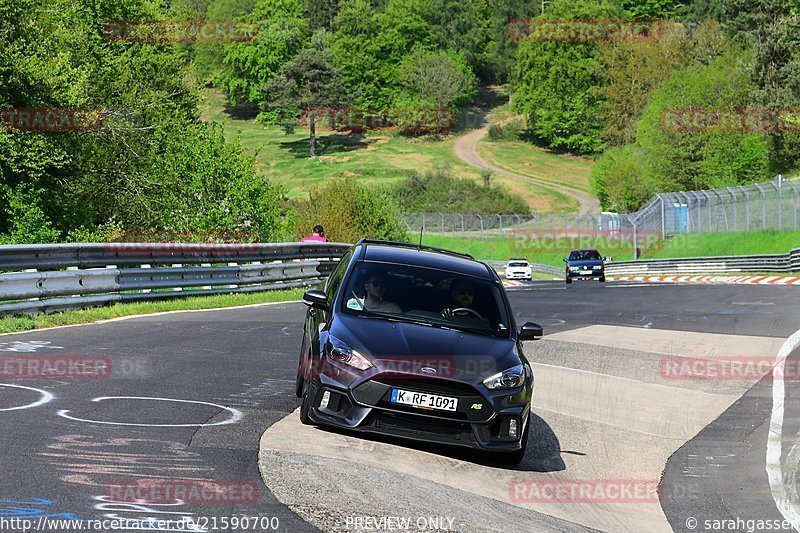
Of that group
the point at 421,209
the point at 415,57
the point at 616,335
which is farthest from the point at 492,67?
the point at 616,335

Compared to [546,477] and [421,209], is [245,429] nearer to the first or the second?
[546,477]

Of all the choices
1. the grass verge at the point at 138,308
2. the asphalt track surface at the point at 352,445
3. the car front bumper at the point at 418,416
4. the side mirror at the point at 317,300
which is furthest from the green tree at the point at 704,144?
the car front bumper at the point at 418,416

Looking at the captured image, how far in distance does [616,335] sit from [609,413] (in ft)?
20.4

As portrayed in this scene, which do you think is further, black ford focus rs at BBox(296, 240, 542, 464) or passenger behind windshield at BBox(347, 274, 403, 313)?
passenger behind windshield at BBox(347, 274, 403, 313)

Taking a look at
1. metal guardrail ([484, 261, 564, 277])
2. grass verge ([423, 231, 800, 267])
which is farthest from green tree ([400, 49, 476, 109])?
metal guardrail ([484, 261, 564, 277])

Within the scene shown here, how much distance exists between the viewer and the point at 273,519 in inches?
232

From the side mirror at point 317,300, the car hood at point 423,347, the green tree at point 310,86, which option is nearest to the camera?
the car hood at point 423,347

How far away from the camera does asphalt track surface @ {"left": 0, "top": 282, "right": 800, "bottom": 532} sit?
6371mm

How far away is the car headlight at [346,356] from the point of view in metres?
8.34

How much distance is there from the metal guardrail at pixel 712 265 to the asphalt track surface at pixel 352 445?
89.9 feet

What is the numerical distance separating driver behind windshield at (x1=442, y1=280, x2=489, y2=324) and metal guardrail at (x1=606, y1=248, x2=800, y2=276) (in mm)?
34138

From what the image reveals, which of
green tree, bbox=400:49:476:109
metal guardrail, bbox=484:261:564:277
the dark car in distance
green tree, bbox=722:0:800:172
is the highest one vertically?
green tree, bbox=722:0:800:172

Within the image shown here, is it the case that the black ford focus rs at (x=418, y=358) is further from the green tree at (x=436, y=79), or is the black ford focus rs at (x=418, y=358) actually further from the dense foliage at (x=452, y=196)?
the green tree at (x=436, y=79)

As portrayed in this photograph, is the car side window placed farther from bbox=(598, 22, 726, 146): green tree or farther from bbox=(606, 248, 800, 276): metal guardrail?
bbox=(598, 22, 726, 146): green tree
